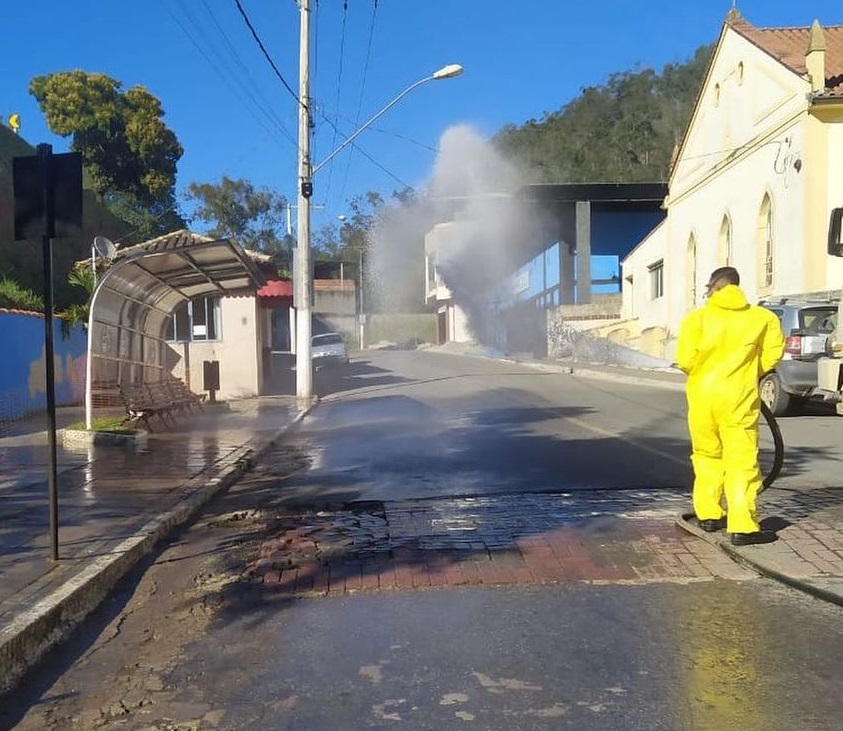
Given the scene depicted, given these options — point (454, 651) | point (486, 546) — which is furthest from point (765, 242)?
point (454, 651)

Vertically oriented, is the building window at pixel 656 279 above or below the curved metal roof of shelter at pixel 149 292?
above

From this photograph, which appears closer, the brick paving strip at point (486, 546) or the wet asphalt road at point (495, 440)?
the brick paving strip at point (486, 546)

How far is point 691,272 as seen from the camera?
2953cm

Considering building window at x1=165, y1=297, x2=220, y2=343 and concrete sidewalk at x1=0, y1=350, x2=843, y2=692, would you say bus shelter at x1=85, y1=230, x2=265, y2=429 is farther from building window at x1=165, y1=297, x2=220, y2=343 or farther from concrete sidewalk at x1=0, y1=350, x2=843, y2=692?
building window at x1=165, y1=297, x2=220, y2=343

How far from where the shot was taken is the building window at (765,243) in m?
23.3

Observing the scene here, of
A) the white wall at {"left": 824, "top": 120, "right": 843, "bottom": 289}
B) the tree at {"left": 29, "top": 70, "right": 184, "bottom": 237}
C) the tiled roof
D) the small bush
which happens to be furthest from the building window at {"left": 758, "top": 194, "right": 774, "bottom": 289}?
the tree at {"left": 29, "top": 70, "right": 184, "bottom": 237}

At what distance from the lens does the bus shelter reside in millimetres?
12758

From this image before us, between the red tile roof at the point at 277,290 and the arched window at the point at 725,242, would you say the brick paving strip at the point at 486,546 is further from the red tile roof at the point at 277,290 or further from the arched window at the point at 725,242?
the arched window at the point at 725,242

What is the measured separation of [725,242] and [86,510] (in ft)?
77.8

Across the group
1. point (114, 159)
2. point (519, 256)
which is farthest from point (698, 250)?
point (114, 159)

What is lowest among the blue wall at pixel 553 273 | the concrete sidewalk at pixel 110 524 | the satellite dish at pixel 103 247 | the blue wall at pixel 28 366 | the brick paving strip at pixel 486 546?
the brick paving strip at pixel 486 546

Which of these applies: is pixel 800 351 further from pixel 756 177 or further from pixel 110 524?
pixel 756 177

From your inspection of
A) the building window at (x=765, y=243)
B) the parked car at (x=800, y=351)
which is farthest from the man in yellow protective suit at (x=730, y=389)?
the building window at (x=765, y=243)

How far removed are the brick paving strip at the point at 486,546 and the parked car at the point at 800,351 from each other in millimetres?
6918
